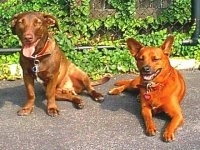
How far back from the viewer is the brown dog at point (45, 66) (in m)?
4.96

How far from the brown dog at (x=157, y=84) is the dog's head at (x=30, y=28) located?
3.10ft

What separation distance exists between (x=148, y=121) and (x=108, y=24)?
2.89m

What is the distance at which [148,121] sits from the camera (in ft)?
15.9

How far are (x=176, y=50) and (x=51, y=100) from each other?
2603 millimetres

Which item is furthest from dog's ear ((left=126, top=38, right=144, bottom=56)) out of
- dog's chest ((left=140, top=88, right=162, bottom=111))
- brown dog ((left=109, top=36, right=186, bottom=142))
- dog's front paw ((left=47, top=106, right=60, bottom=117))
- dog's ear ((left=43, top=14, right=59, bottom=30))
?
dog's front paw ((left=47, top=106, right=60, bottom=117))

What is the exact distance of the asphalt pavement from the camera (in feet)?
15.0

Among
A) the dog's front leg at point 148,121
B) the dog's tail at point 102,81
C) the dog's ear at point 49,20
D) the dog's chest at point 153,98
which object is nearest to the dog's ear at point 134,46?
the dog's chest at point 153,98

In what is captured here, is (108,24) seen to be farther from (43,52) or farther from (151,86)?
(151,86)

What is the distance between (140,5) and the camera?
24.8 ft

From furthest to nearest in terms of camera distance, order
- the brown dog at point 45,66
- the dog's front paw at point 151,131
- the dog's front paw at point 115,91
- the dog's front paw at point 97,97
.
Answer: the dog's front paw at point 115,91, the dog's front paw at point 97,97, the brown dog at point 45,66, the dog's front paw at point 151,131

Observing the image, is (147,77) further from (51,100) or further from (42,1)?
(42,1)

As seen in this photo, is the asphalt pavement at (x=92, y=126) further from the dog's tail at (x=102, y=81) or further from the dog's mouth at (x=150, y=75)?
the dog's mouth at (x=150, y=75)

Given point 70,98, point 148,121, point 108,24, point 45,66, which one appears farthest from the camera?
point 108,24

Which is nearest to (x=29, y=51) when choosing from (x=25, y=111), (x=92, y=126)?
(x=25, y=111)
